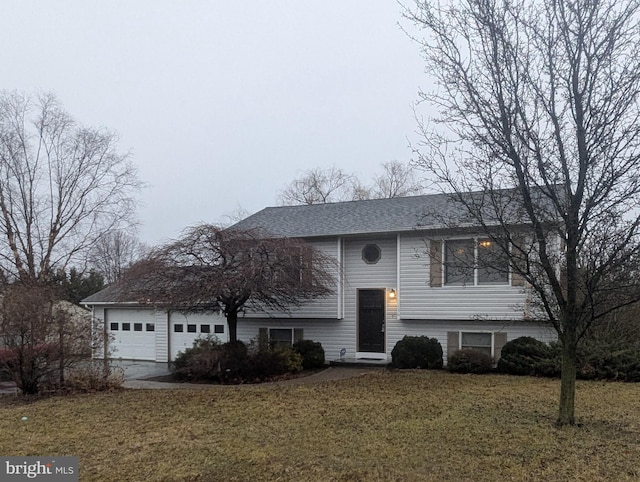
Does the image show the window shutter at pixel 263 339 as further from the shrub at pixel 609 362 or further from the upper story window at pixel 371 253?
the shrub at pixel 609 362

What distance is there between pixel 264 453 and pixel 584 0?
6335mm

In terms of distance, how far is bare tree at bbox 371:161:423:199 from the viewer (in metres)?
35.1

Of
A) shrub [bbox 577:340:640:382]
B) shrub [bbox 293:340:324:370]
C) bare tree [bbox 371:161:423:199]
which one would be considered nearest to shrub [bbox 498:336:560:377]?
shrub [bbox 577:340:640:382]

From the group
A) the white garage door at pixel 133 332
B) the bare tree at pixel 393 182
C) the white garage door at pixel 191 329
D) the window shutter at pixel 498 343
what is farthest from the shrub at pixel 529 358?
the bare tree at pixel 393 182

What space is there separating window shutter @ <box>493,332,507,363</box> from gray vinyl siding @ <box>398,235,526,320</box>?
618 millimetres

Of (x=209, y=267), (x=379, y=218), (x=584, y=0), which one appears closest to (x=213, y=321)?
(x=209, y=267)

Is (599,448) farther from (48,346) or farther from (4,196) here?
(4,196)

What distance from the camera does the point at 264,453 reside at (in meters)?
5.41

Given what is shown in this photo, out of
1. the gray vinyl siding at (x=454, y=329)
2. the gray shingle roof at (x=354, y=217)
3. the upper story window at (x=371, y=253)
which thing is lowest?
the gray vinyl siding at (x=454, y=329)

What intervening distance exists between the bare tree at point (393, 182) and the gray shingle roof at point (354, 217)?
58.8 ft

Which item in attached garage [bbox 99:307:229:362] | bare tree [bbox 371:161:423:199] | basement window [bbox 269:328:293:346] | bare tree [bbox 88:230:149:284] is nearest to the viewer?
basement window [bbox 269:328:293:346]

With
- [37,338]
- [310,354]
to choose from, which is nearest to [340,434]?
[37,338]

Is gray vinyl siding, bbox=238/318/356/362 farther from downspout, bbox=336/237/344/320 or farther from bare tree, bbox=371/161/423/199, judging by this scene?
bare tree, bbox=371/161/423/199

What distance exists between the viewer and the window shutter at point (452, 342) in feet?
44.3
